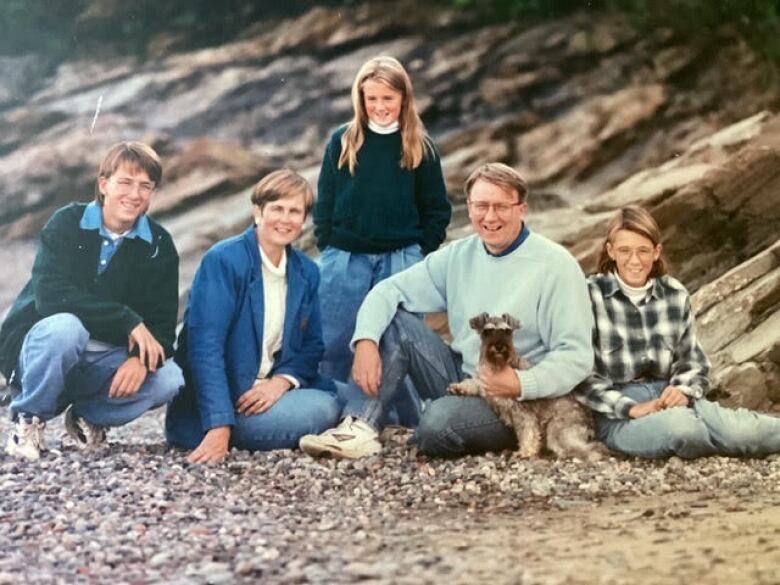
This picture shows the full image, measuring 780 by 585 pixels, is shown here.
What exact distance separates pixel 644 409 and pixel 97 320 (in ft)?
6.70

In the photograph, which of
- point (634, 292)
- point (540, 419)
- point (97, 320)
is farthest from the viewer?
point (97, 320)

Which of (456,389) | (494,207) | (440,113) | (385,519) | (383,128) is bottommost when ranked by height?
(385,519)

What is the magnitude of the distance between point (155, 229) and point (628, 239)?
1.83m

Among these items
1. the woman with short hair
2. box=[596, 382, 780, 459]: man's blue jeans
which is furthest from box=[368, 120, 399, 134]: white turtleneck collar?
box=[596, 382, 780, 459]: man's blue jeans

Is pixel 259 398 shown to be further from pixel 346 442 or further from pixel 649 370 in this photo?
pixel 649 370

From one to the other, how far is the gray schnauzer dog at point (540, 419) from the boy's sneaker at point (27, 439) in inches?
60.6

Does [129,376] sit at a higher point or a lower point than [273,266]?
lower

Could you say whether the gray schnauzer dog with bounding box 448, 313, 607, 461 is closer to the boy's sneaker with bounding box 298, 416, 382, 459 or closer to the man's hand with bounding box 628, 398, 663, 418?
the man's hand with bounding box 628, 398, 663, 418

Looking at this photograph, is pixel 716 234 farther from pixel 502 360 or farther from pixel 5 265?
pixel 5 265

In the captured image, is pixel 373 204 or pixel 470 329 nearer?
pixel 470 329

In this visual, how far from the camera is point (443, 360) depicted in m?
4.10

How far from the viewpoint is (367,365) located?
4035 mm

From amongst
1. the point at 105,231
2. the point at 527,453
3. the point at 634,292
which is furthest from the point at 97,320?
the point at 634,292

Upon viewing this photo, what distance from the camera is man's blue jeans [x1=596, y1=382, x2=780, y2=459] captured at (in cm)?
394
